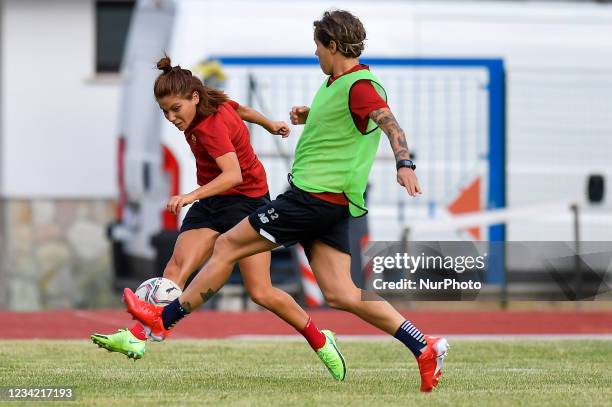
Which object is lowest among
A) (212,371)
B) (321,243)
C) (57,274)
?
(57,274)

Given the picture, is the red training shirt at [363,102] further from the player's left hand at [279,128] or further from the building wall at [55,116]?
the building wall at [55,116]

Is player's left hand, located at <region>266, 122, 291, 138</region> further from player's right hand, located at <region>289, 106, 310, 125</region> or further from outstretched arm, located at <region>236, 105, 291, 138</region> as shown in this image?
player's right hand, located at <region>289, 106, 310, 125</region>

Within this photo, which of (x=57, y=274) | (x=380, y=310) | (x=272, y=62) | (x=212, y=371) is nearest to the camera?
(x=380, y=310)

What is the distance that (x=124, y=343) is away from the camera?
326 inches

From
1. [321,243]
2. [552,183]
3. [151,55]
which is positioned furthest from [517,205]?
[321,243]

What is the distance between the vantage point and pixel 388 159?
52.4 ft

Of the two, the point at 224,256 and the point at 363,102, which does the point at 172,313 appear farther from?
the point at 363,102

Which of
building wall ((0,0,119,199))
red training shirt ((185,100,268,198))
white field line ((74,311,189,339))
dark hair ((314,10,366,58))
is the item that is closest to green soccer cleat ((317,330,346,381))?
red training shirt ((185,100,268,198))

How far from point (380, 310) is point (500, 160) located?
833 cm

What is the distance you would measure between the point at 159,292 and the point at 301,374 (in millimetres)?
1002

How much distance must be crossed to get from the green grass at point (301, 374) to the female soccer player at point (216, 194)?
25 cm

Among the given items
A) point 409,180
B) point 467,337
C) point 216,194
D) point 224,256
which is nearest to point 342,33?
point 409,180

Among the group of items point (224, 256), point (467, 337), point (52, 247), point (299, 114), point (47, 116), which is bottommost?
point (52, 247)

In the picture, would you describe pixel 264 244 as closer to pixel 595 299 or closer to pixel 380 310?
pixel 380 310
